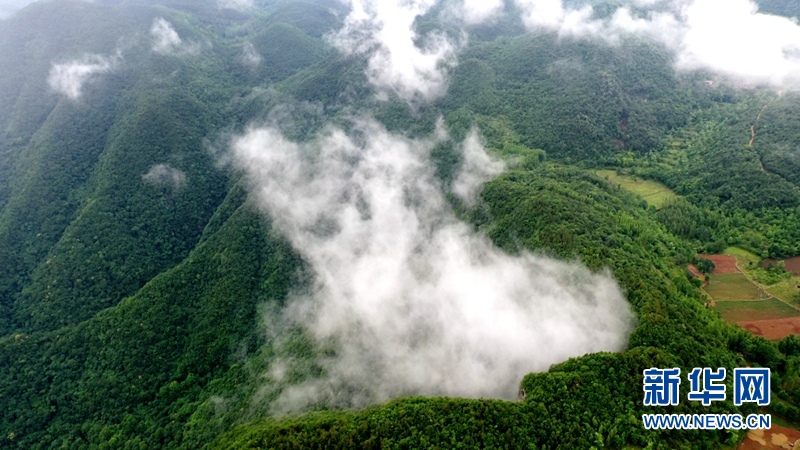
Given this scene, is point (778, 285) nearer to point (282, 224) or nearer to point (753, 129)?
point (753, 129)

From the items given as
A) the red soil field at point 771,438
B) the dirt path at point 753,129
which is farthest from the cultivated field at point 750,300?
the dirt path at point 753,129

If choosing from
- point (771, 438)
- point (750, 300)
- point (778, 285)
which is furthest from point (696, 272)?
point (771, 438)

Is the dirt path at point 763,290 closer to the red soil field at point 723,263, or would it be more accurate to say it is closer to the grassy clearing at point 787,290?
the grassy clearing at point 787,290

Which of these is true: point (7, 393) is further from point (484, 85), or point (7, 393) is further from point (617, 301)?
point (484, 85)

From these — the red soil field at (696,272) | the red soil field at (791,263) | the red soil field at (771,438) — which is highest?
the red soil field at (791,263)

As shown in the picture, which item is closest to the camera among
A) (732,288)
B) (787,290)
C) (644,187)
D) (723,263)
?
(787,290)

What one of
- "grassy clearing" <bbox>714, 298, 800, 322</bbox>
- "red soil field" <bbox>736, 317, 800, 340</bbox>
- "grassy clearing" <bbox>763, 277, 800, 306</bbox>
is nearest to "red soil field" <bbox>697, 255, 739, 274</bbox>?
"grassy clearing" <bbox>763, 277, 800, 306</bbox>

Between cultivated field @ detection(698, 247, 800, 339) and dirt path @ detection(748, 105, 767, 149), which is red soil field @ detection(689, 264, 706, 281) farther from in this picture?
dirt path @ detection(748, 105, 767, 149)
